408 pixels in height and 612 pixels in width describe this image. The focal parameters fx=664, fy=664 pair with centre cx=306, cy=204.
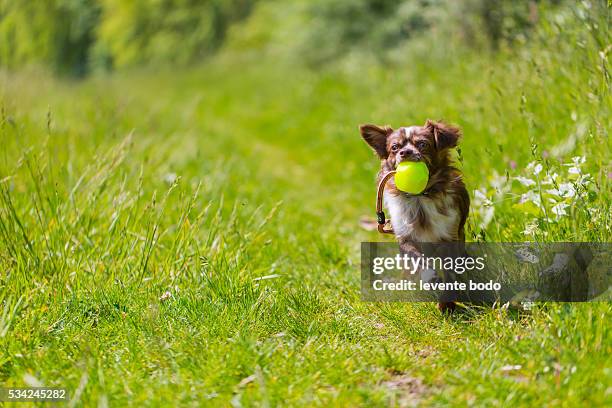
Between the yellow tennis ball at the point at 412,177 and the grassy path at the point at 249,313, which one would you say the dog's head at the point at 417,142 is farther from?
the grassy path at the point at 249,313

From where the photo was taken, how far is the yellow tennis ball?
3.22 metres

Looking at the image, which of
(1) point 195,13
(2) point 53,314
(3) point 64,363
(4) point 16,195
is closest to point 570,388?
(3) point 64,363

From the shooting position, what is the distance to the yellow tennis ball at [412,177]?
3.22 metres

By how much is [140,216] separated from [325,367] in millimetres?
1919

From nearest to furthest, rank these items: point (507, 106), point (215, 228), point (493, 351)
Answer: point (493, 351) → point (215, 228) → point (507, 106)

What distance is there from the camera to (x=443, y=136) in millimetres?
3432

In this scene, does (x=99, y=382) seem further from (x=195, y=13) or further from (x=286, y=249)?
(x=195, y=13)

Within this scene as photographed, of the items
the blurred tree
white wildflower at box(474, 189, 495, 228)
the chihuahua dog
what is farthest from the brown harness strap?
the blurred tree

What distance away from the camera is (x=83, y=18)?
7.80 m

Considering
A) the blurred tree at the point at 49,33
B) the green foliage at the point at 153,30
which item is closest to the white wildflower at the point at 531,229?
the blurred tree at the point at 49,33

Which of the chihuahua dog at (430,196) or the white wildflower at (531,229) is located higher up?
the chihuahua dog at (430,196)

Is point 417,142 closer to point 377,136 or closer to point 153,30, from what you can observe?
point 377,136

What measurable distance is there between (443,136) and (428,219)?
0.44m

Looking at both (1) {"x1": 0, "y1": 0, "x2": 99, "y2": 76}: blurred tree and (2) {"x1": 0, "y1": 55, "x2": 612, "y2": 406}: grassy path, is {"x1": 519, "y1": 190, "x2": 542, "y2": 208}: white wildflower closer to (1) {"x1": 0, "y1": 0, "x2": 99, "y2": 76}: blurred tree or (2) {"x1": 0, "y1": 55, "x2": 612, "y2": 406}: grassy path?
(2) {"x1": 0, "y1": 55, "x2": 612, "y2": 406}: grassy path
